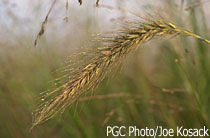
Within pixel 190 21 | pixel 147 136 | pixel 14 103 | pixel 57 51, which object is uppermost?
pixel 190 21

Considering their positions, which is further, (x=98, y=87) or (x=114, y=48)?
(x=98, y=87)

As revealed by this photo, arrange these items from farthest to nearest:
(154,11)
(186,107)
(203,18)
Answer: (186,107) < (203,18) < (154,11)

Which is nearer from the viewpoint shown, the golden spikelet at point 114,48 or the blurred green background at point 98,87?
the golden spikelet at point 114,48

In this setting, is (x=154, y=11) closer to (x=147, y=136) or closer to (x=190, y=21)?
(x=190, y=21)

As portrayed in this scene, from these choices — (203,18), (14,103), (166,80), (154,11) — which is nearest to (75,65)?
(154,11)

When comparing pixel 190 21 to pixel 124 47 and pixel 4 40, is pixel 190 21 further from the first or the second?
pixel 4 40

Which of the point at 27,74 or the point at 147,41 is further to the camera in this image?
the point at 27,74

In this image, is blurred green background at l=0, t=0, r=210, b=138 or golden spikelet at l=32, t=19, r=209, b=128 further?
blurred green background at l=0, t=0, r=210, b=138

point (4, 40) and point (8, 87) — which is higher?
point (4, 40)

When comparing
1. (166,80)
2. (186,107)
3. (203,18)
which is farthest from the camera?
(166,80)
